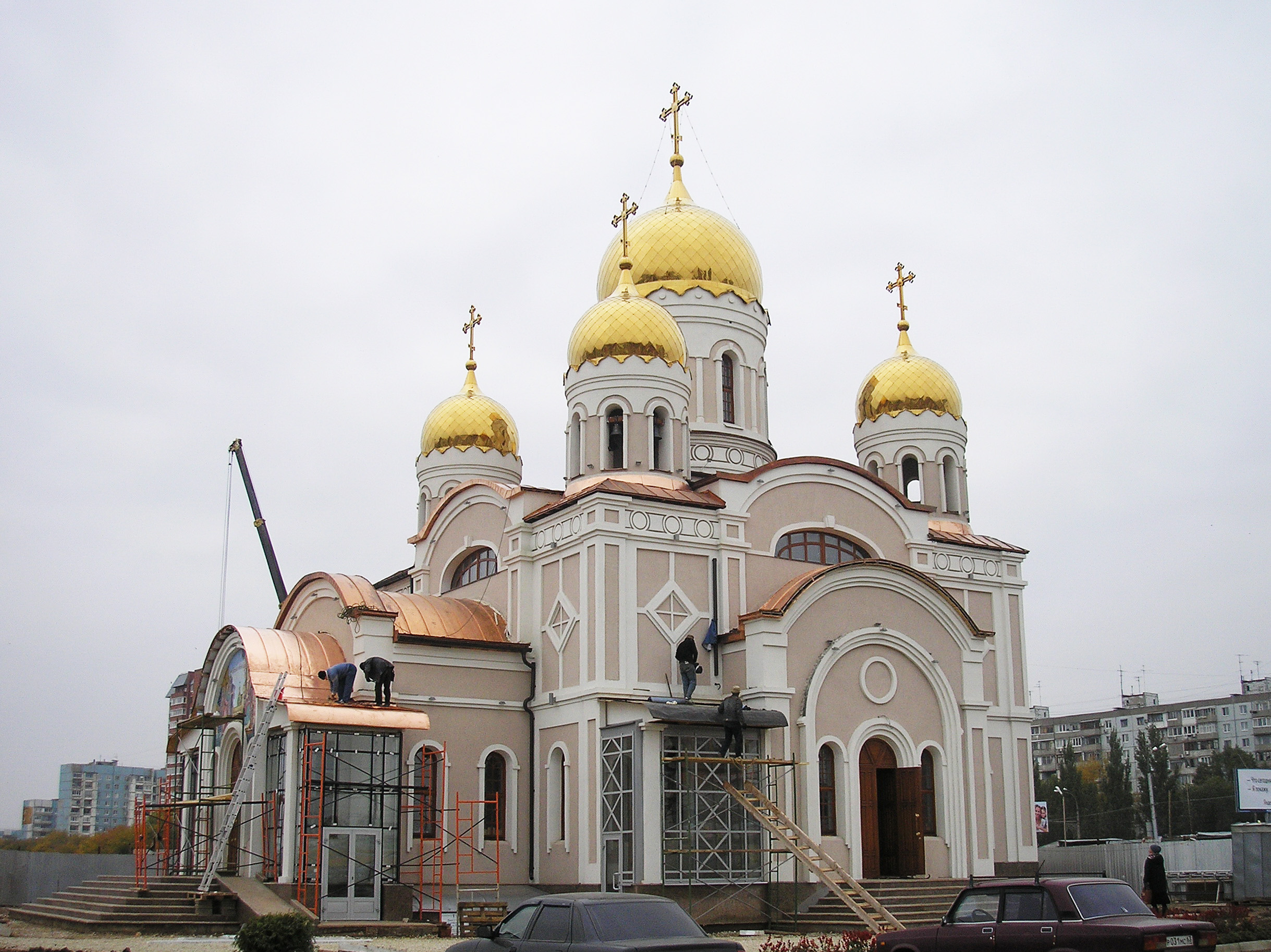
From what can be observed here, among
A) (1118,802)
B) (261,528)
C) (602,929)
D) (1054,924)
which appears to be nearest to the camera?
(602,929)

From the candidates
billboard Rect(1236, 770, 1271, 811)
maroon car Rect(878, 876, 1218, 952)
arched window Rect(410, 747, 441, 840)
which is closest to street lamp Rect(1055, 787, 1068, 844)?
billboard Rect(1236, 770, 1271, 811)

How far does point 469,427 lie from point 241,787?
12.5 metres

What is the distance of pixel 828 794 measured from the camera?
71.1 ft

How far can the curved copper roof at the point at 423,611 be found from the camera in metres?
22.2

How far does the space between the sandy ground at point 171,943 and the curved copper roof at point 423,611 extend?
6.05 m

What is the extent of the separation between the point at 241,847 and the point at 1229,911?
14.6m

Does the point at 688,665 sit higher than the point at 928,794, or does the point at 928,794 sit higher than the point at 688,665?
the point at 688,665

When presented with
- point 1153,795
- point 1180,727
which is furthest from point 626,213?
point 1180,727

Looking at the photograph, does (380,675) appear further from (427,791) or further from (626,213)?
(626,213)

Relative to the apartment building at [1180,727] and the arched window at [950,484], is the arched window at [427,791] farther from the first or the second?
the apartment building at [1180,727]

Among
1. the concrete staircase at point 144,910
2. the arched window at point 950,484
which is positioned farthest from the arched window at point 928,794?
the concrete staircase at point 144,910

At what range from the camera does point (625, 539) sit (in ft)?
70.8

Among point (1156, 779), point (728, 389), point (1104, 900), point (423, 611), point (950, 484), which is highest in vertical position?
point (728, 389)

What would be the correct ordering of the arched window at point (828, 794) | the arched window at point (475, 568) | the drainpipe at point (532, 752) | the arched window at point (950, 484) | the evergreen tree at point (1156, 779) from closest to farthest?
the arched window at point (828, 794) → the drainpipe at point (532, 752) → the arched window at point (475, 568) → the arched window at point (950, 484) → the evergreen tree at point (1156, 779)
